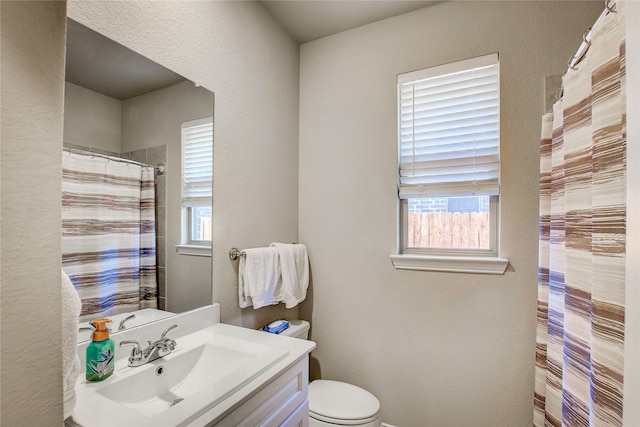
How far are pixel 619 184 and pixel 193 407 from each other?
1186 mm

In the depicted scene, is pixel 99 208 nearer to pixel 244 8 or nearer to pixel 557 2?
pixel 244 8

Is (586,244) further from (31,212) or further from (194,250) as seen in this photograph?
(194,250)

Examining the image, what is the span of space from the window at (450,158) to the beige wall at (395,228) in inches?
2.7

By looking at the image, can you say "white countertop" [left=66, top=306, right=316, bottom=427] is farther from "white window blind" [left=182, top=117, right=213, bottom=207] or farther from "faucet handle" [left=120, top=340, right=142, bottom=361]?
"white window blind" [left=182, top=117, right=213, bottom=207]

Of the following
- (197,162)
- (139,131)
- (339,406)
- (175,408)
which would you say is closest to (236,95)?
(197,162)

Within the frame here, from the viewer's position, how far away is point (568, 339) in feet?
3.45

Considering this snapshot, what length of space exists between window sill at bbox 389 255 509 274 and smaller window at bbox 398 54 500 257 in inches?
4.1

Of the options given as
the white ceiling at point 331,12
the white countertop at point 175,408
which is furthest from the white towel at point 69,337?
the white ceiling at point 331,12

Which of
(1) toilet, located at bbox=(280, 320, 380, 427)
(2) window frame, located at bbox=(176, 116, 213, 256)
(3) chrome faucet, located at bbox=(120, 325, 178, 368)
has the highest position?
(2) window frame, located at bbox=(176, 116, 213, 256)

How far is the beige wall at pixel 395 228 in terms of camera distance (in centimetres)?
157

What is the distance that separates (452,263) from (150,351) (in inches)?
57.2

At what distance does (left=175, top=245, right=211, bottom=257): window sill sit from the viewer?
4.42ft

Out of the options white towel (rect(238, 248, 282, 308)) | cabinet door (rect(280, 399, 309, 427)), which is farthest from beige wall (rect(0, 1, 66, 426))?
white towel (rect(238, 248, 282, 308))

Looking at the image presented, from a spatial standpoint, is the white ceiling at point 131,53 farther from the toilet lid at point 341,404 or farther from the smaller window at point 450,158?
the toilet lid at point 341,404
